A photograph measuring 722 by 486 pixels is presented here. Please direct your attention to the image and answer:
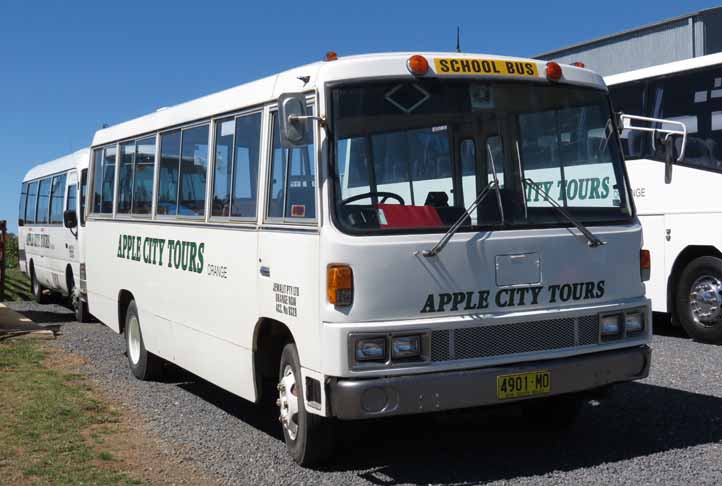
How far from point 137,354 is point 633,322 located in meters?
5.75

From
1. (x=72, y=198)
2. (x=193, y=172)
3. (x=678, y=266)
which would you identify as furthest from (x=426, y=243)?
(x=72, y=198)

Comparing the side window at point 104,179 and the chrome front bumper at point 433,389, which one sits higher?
the side window at point 104,179

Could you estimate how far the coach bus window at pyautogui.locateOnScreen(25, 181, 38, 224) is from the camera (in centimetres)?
2186

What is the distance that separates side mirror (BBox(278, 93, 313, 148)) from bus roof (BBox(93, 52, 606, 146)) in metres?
0.16

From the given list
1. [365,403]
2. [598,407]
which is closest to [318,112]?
[365,403]

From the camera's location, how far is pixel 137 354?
10953 millimetres

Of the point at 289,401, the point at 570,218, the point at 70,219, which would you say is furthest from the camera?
the point at 70,219

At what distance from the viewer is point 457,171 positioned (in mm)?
6895

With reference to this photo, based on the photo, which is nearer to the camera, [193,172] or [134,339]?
[193,172]

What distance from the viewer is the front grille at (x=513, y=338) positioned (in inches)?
252

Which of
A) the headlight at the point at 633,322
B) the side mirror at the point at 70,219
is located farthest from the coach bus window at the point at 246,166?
the side mirror at the point at 70,219

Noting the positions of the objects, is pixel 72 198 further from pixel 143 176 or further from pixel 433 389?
pixel 433 389

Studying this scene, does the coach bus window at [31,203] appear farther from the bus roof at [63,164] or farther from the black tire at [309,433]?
the black tire at [309,433]

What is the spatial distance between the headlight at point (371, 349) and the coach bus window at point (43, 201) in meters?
15.4
